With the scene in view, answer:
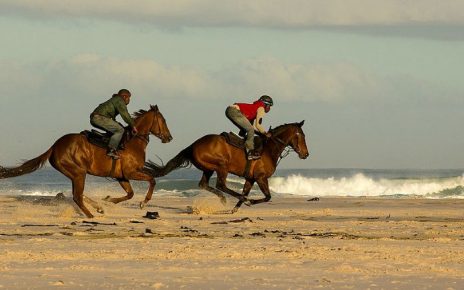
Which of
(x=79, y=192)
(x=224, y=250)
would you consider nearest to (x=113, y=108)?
(x=79, y=192)

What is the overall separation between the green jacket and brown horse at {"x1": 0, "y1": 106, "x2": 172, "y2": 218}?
1.93 ft

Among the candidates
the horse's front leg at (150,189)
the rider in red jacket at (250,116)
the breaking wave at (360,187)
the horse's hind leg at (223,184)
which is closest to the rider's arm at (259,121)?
the rider in red jacket at (250,116)

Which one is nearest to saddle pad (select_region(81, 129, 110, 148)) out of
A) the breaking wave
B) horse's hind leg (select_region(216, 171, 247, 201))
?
horse's hind leg (select_region(216, 171, 247, 201))

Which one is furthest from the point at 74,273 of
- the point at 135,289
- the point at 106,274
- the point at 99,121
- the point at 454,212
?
the point at 454,212

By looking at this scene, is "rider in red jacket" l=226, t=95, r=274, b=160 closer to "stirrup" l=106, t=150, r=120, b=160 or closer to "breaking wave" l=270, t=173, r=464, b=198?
"stirrup" l=106, t=150, r=120, b=160

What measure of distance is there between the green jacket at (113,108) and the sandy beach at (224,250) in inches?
77.3

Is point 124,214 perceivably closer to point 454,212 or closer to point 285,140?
point 285,140

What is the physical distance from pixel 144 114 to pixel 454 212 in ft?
25.3

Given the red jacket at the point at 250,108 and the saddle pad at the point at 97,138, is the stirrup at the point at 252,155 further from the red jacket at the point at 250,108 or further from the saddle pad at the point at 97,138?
the saddle pad at the point at 97,138

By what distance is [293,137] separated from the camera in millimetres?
26156

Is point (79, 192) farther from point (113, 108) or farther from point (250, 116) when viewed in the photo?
point (250, 116)

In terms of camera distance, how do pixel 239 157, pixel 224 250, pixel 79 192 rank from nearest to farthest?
pixel 224 250, pixel 79 192, pixel 239 157

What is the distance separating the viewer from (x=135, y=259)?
1400 cm

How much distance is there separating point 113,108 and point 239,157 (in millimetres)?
3551
